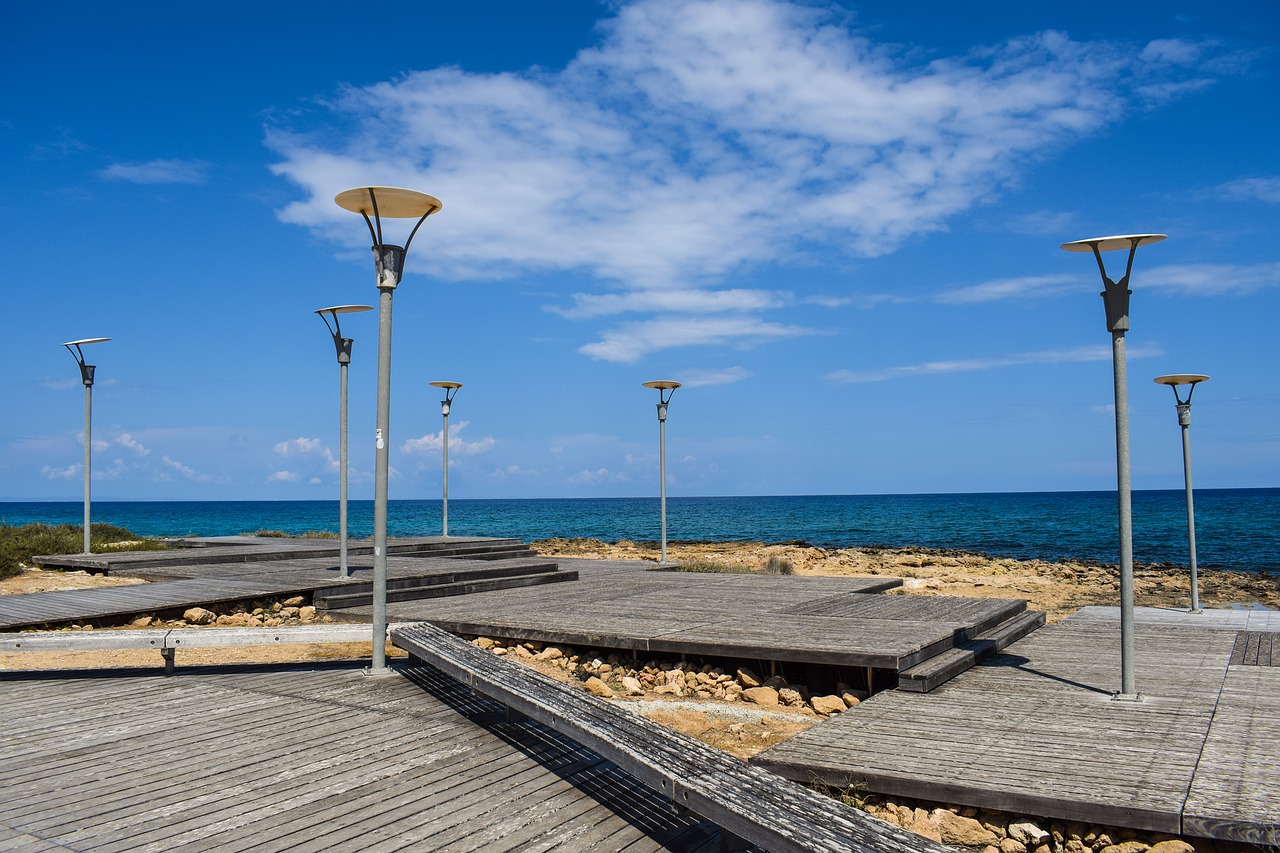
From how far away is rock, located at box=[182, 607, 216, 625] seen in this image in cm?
1109

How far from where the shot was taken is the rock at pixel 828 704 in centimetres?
770

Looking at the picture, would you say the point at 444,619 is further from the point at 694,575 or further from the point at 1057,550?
the point at 1057,550

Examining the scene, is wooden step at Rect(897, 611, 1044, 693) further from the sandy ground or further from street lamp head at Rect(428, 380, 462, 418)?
street lamp head at Rect(428, 380, 462, 418)

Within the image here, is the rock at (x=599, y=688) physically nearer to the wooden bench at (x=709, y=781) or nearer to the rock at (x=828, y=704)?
the rock at (x=828, y=704)

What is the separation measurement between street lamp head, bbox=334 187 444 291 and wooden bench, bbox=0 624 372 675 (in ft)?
9.09

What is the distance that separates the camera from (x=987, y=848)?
4.66 metres

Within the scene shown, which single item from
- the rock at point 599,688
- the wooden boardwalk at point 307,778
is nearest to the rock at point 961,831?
the wooden boardwalk at point 307,778

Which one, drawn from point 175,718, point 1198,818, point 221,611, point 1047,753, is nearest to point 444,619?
point 221,611

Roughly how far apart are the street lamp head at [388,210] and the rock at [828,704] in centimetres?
497

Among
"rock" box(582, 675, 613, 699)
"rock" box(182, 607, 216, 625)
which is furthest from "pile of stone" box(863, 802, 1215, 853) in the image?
"rock" box(182, 607, 216, 625)

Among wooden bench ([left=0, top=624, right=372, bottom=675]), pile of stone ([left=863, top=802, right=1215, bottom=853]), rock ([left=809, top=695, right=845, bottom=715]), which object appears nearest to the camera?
pile of stone ([left=863, top=802, right=1215, bottom=853])

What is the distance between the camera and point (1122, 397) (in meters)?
6.93

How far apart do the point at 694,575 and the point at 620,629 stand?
7.03 metres

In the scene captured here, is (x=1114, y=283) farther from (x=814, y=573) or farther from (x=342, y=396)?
(x=814, y=573)
